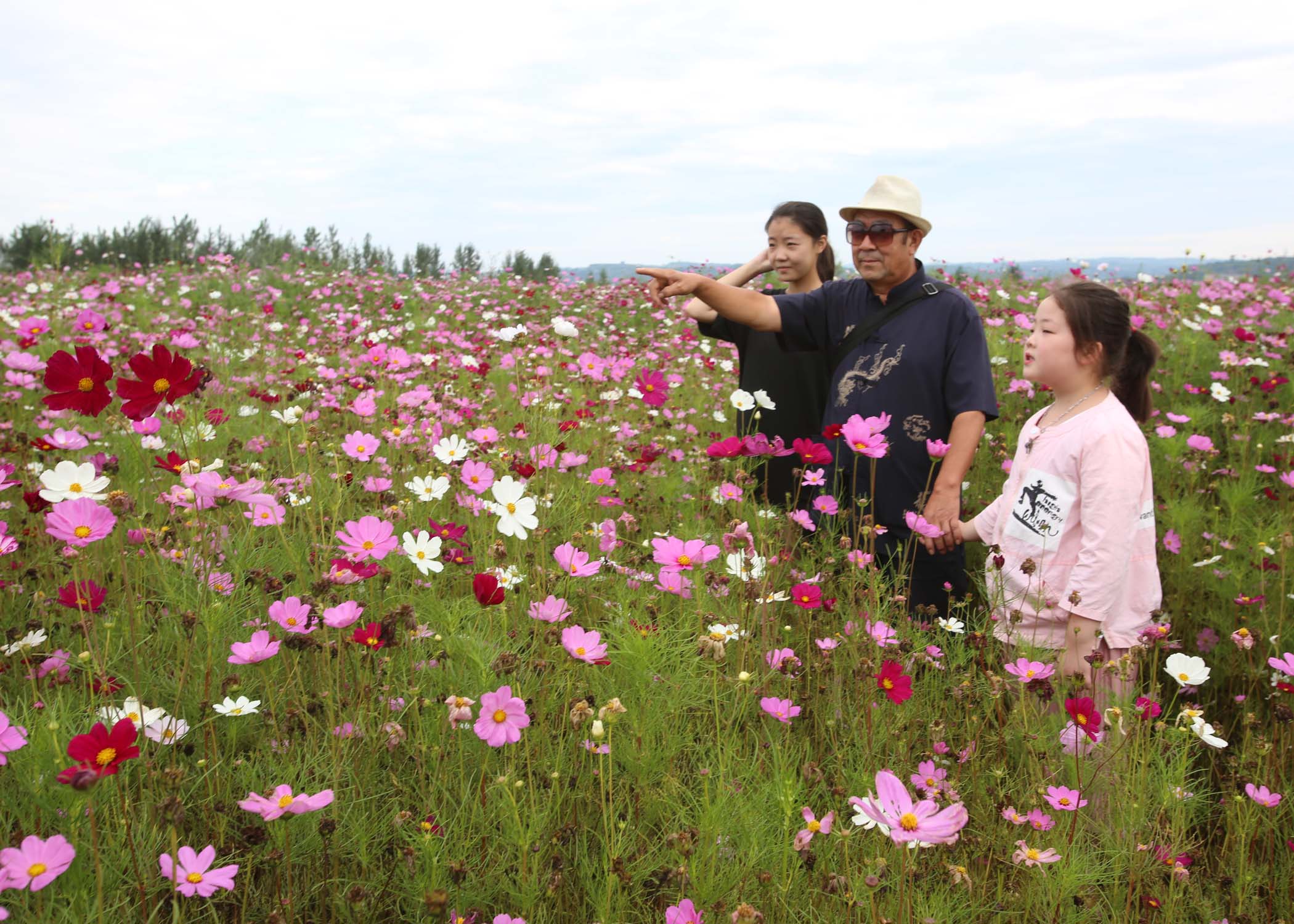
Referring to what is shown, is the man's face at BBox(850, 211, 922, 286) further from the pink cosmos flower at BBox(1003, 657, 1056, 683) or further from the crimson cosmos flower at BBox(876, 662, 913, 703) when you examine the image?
the crimson cosmos flower at BBox(876, 662, 913, 703)

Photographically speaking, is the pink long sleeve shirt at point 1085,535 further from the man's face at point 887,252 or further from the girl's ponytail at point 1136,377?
the man's face at point 887,252

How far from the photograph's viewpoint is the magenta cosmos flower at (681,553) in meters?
1.70

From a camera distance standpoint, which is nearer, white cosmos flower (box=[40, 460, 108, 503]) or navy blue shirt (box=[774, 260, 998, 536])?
white cosmos flower (box=[40, 460, 108, 503])

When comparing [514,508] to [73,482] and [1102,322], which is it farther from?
[1102,322]

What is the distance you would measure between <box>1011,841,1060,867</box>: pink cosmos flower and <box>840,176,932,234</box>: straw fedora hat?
6.68 feet

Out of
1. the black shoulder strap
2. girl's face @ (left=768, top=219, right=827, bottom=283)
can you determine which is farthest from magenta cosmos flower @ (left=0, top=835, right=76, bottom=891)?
girl's face @ (left=768, top=219, right=827, bottom=283)

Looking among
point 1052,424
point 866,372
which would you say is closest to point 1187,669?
point 1052,424

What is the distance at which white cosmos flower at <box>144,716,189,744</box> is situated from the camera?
139cm

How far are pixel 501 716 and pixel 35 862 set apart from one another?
59 centimetres

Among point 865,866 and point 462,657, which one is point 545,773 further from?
point 865,866

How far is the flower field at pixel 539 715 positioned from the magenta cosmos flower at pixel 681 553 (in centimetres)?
1

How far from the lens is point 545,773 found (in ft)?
5.13

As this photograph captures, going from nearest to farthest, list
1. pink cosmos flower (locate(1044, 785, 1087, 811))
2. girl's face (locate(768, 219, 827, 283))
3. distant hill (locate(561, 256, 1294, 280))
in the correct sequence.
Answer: pink cosmos flower (locate(1044, 785, 1087, 811)), girl's face (locate(768, 219, 827, 283)), distant hill (locate(561, 256, 1294, 280))

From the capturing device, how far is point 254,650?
58.2 inches
